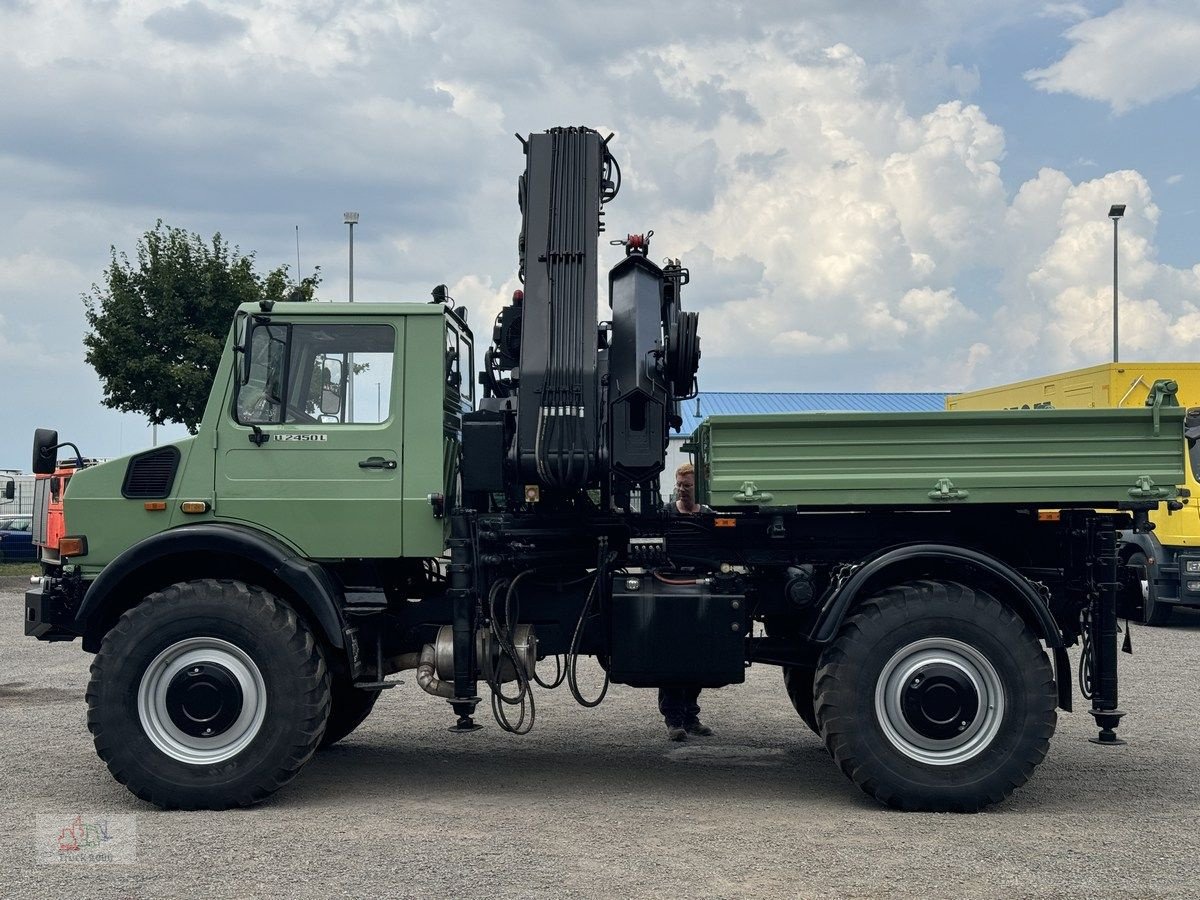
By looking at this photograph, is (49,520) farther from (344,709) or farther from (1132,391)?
(1132,391)

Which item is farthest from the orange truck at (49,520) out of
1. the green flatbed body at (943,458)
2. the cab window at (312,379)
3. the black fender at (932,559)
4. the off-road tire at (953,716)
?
the off-road tire at (953,716)

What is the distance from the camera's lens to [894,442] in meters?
7.19

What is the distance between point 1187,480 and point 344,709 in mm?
11507

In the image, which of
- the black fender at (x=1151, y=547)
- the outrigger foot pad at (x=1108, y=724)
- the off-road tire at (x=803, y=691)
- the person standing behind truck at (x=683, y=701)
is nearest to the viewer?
the outrigger foot pad at (x=1108, y=724)

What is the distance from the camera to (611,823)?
6734mm

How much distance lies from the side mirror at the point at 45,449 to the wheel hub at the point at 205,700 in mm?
1474

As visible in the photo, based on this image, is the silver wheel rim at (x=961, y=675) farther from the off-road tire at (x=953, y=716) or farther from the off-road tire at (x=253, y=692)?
the off-road tire at (x=253, y=692)

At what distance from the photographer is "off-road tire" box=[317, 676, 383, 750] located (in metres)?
8.66

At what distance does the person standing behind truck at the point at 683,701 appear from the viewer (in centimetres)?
859

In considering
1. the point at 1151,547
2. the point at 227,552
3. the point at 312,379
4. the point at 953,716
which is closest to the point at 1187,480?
the point at 1151,547

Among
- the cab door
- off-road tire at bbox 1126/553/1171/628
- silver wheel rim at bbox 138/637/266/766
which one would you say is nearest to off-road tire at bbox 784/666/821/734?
the cab door

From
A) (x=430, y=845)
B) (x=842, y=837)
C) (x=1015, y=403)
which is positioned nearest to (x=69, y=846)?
(x=430, y=845)

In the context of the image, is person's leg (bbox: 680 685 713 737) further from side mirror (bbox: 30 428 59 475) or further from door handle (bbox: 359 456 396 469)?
side mirror (bbox: 30 428 59 475)

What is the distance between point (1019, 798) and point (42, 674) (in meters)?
9.80
